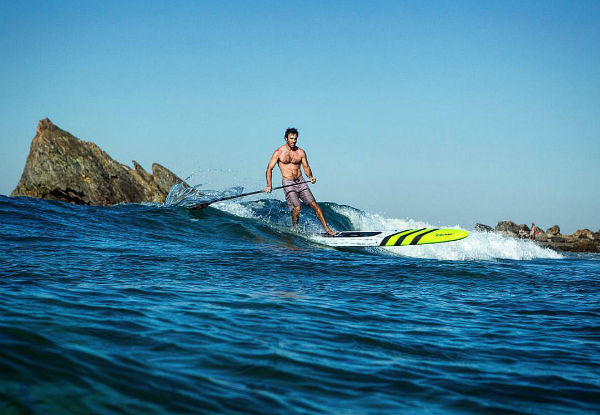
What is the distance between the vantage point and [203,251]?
9523 millimetres

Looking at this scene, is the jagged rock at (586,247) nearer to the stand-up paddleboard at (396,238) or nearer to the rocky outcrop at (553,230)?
the rocky outcrop at (553,230)

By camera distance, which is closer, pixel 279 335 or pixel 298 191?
pixel 279 335

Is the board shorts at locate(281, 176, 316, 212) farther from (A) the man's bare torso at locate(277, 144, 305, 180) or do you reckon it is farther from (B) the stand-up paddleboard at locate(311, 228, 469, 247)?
(B) the stand-up paddleboard at locate(311, 228, 469, 247)

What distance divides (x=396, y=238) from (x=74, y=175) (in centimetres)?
2801

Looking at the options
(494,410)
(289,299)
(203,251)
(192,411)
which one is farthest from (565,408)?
(203,251)

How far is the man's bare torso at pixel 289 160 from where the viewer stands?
13.2 metres

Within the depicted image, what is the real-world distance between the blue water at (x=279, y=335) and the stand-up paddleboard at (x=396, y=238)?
3.61 meters

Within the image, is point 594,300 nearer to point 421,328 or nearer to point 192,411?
point 421,328

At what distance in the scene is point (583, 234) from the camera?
1248 inches

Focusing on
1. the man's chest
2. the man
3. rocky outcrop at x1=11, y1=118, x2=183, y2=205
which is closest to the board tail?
the man

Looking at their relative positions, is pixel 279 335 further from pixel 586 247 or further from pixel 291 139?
pixel 586 247

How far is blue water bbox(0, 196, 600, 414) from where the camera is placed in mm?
2803

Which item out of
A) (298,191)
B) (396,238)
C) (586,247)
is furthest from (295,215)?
(586,247)

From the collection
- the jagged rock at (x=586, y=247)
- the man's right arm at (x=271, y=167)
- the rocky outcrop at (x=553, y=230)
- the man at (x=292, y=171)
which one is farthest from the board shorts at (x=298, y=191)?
the rocky outcrop at (x=553, y=230)
